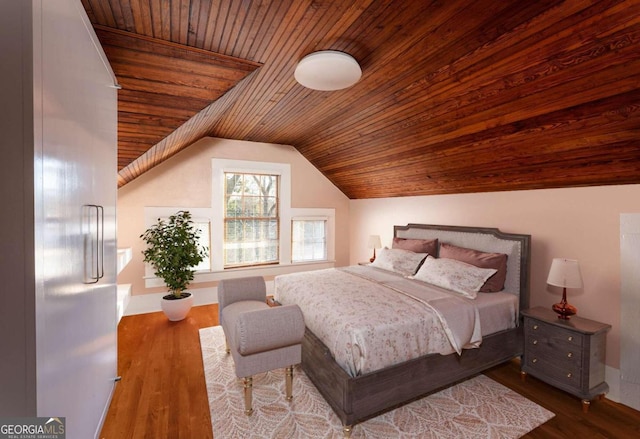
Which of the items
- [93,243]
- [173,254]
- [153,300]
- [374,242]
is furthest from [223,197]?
[93,243]

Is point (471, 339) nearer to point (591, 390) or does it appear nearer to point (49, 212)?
point (591, 390)

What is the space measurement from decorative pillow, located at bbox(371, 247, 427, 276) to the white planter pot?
268cm

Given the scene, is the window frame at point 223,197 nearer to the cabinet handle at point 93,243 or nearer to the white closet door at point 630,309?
the cabinet handle at point 93,243

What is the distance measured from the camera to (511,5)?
1.49 m

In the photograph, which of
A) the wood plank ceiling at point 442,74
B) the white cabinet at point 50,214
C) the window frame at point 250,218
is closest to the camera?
the white cabinet at point 50,214

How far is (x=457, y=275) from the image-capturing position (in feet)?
9.34

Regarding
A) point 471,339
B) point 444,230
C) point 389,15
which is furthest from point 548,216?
point 389,15

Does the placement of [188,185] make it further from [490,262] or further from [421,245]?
[490,262]

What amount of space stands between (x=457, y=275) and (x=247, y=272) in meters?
3.24

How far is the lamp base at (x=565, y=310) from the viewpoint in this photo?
235 centimetres

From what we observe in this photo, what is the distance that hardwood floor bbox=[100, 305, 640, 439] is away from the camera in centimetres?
191

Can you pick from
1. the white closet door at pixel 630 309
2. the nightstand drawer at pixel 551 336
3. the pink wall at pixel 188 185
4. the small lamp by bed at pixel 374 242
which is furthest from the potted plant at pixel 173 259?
the white closet door at pixel 630 309

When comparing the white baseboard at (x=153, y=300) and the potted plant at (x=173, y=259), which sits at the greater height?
the potted plant at (x=173, y=259)

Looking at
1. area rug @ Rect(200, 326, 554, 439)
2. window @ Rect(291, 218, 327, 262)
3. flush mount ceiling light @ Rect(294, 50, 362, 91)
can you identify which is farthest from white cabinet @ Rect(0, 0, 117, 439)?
window @ Rect(291, 218, 327, 262)
